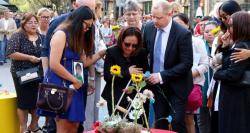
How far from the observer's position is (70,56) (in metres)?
5.20

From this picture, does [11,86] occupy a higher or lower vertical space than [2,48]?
lower

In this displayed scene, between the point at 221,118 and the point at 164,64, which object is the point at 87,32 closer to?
the point at 164,64

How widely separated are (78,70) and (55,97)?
16.9 inches

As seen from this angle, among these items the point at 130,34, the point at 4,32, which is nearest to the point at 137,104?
the point at 130,34

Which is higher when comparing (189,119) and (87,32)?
(87,32)

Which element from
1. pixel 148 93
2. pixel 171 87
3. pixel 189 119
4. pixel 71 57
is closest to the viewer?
pixel 148 93

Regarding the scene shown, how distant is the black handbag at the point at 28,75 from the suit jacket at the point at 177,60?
209 cm

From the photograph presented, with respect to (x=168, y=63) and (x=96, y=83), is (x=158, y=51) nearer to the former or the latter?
(x=168, y=63)

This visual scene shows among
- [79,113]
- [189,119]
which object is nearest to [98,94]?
[189,119]

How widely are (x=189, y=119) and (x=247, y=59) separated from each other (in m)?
1.66

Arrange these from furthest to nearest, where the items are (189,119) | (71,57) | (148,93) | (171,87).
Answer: (189,119), (171,87), (71,57), (148,93)

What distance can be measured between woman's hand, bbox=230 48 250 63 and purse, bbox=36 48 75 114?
1.71 m

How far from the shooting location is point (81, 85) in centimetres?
531

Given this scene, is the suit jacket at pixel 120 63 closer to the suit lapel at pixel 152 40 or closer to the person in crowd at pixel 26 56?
the suit lapel at pixel 152 40
